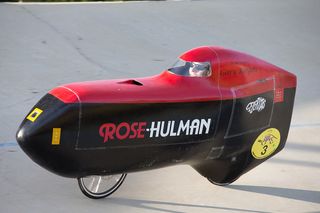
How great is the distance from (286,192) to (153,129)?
5.99 ft

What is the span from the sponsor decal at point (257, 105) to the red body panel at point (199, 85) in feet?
0.30

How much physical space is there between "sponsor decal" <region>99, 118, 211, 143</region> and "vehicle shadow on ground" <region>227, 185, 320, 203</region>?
3.49 ft

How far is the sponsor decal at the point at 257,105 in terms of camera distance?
707cm

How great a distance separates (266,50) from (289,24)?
6.13 ft

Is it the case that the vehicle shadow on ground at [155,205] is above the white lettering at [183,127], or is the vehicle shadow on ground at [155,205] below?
below

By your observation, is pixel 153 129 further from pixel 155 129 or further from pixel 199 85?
pixel 199 85

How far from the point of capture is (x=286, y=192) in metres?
7.45

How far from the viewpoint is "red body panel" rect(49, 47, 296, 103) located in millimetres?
6293

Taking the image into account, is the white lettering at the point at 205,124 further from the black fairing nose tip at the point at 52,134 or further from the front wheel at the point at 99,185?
the black fairing nose tip at the point at 52,134

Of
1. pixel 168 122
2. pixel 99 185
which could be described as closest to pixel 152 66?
pixel 99 185

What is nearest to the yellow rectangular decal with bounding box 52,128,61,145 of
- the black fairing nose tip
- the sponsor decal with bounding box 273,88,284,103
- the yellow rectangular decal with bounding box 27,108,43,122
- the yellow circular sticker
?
the black fairing nose tip

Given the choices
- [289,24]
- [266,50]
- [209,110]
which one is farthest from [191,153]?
[289,24]

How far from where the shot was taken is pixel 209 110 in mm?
6742

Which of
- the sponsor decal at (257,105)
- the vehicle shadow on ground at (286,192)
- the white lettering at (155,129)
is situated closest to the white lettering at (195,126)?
the white lettering at (155,129)
